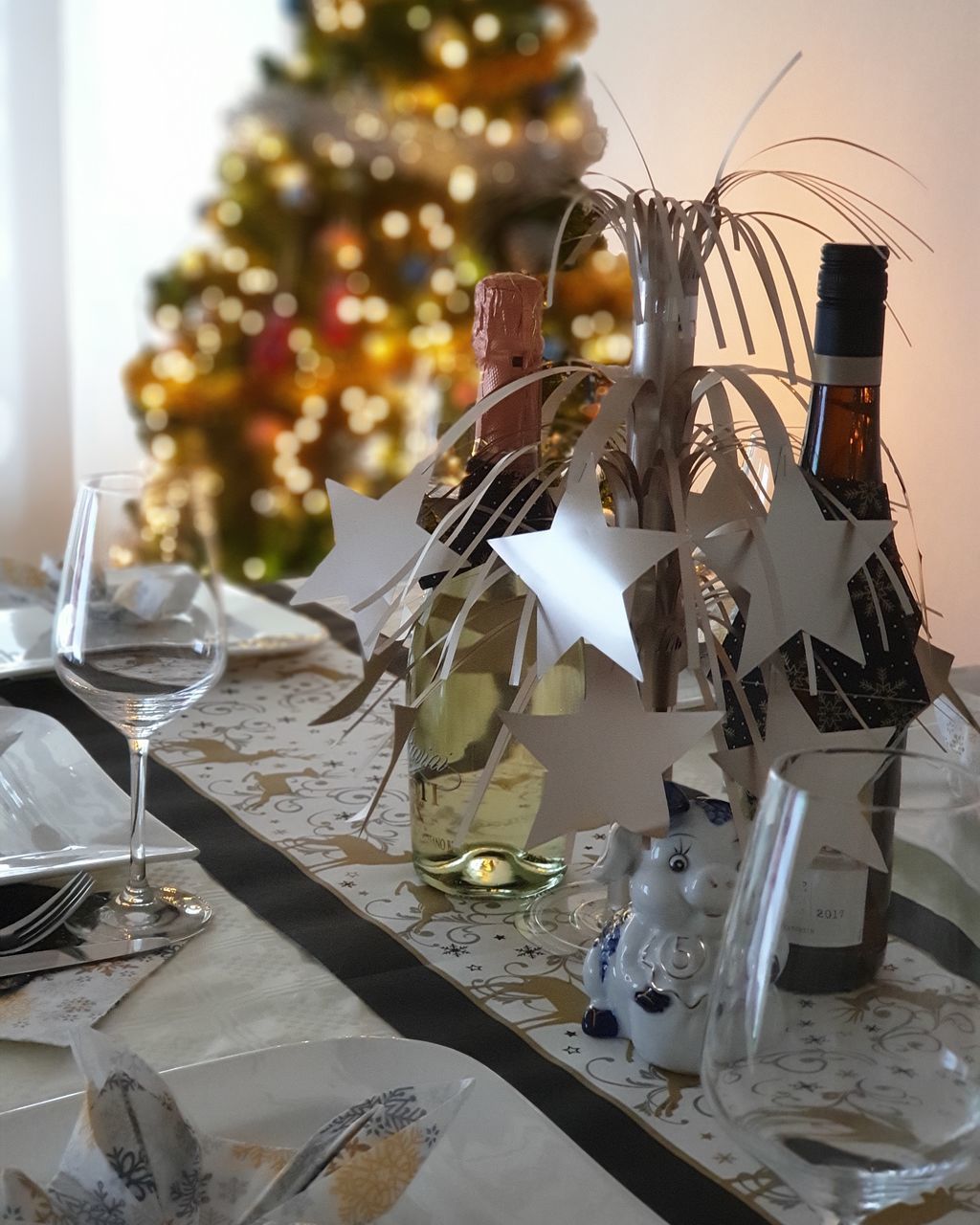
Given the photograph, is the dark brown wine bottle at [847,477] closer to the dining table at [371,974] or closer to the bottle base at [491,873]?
the dining table at [371,974]

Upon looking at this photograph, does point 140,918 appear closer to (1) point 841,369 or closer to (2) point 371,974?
(2) point 371,974

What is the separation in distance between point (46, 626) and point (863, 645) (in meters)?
0.68

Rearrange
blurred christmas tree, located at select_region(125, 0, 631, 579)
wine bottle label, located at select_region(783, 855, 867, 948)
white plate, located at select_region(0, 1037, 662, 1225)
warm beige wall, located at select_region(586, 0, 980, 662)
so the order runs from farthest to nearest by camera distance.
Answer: blurred christmas tree, located at select_region(125, 0, 631, 579) → warm beige wall, located at select_region(586, 0, 980, 662) → white plate, located at select_region(0, 1037, 662, 1225) → wine bottle label, located at select_region(783, 855, 867, 948)

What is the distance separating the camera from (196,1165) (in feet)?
1.56

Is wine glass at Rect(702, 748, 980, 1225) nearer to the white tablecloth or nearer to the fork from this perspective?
the white tablecloth

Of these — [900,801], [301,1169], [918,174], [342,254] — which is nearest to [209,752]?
[301,1169]

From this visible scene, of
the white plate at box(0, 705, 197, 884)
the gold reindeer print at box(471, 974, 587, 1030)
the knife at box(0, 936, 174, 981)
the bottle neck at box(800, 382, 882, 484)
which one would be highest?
the bottle neck at box(800, 382, 882, 484)

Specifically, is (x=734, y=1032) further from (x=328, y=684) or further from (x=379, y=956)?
(x=328, y=684)

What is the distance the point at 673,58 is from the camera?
5.66ft

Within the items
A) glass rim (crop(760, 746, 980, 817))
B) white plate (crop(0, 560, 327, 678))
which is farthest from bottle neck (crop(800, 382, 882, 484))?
white plate (crop(0, 560, 327, 678))

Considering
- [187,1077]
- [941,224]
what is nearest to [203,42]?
[941,224]

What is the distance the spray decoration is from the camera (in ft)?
1.80

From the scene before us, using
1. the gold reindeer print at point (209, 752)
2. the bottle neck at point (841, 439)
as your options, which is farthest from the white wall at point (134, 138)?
the bottle neck at point (841, 439)

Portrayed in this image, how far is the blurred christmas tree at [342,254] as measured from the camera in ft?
9.14
